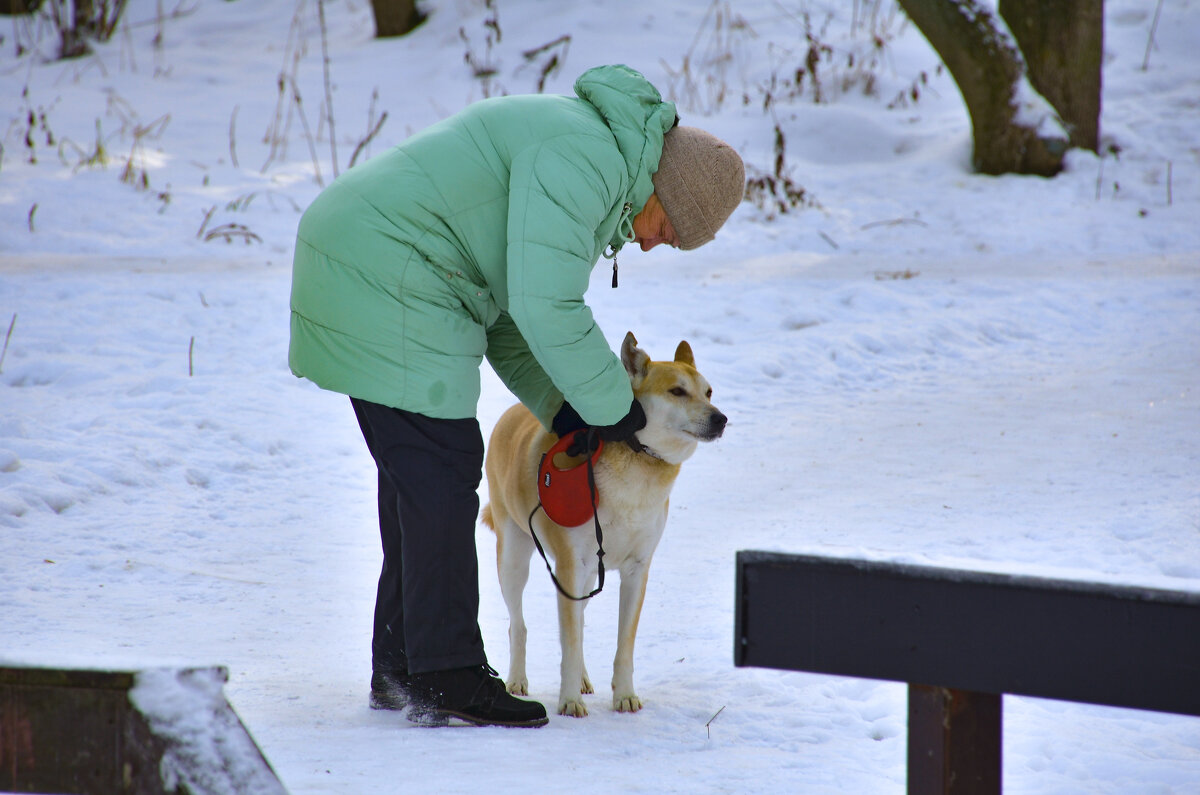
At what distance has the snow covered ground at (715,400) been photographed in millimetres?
2906

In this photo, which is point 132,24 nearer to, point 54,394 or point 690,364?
point 54,394

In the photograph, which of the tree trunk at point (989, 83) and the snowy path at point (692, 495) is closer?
the snowy path at point (692, 495)

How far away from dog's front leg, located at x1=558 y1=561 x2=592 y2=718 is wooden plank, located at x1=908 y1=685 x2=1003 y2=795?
1.60 m

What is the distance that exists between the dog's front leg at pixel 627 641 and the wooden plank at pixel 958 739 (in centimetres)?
157

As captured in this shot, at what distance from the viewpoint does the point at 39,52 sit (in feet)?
40.9

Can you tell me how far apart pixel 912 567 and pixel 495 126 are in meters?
1.62

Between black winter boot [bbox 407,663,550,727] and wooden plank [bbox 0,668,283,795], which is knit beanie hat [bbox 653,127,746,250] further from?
wooden plank [bbox 0,668,283,795]

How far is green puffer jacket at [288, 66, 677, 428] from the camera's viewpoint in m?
2.58

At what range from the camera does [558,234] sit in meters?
2.51

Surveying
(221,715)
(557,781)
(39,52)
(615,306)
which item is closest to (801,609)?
(221,715)

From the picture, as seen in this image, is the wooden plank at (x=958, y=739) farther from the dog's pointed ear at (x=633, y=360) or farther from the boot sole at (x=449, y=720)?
the dog's pointed ear at (x=633, y=360)

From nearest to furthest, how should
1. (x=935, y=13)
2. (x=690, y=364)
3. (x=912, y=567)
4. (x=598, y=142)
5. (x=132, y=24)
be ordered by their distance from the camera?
(x=912, y=567) → (x=598, y=142) → (x=690, y=364) → (x=935, y=13) → (x=132, y=24)

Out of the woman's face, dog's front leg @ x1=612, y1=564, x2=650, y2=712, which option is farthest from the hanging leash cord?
the woman's face

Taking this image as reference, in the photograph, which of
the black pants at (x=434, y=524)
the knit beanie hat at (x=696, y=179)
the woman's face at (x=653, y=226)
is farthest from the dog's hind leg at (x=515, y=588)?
the knit beanie hat at (x=696, y=179)
